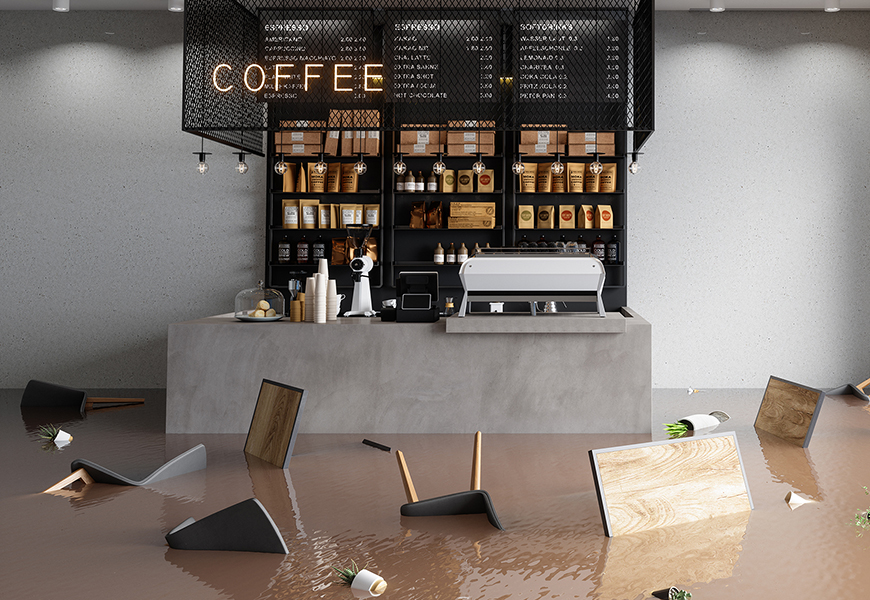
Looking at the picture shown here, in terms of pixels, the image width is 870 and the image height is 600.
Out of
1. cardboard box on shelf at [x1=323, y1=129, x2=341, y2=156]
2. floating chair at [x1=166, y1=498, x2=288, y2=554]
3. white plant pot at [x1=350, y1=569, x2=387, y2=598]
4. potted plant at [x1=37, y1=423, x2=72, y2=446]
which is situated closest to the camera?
white plant pot at [x1=350, y1=569, x2=387, y2=598]

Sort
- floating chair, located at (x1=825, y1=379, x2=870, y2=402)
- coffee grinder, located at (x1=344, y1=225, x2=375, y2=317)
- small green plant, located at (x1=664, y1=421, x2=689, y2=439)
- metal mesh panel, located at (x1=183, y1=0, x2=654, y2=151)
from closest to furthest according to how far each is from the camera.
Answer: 1. small green plant, located at (x1=664, y1=421, x2=689, y2=439)
2. metal mesh panel, located at (x1=183, y1=0, x2=654, y2=151)
3. coffee grinder, located at (x1=344, y1=225, x2=375, y2=317)
4. floating chair, located at (x1=825, y1=379, x2=870, y2=402)

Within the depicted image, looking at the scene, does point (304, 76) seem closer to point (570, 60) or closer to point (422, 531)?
point (570, 60)

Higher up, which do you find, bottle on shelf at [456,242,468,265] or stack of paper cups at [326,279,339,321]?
bottle on shelf at [456,242,468,265]

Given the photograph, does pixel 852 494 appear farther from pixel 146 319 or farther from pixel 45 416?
pixel 146 319

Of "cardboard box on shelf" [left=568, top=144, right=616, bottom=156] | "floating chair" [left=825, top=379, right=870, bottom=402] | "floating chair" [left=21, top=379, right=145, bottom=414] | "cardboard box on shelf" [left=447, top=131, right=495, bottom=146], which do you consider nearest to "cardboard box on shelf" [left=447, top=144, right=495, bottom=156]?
"cardboard box on shelf" [left=447, top=131, right=495, bottom=146]

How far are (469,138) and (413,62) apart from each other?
0.94 metres

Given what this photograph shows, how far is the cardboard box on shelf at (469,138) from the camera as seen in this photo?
5797mm

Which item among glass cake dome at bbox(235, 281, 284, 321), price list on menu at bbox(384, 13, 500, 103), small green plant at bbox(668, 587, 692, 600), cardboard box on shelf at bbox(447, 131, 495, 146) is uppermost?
price list on menu at bbox(384, 13, 500, 103)

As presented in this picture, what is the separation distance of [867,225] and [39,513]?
6580 mm

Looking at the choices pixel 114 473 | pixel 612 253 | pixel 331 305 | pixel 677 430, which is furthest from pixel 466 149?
pixel 114 473

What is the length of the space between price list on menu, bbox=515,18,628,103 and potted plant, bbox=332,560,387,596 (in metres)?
3.74

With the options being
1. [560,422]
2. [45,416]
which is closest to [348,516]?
[560,422]

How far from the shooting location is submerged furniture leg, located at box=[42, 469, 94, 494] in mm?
Answer: 2998

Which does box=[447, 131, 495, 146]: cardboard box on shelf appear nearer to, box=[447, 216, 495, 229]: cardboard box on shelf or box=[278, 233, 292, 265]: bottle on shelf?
box=[447, 216, 495, 229]: cardboard box on shelf
